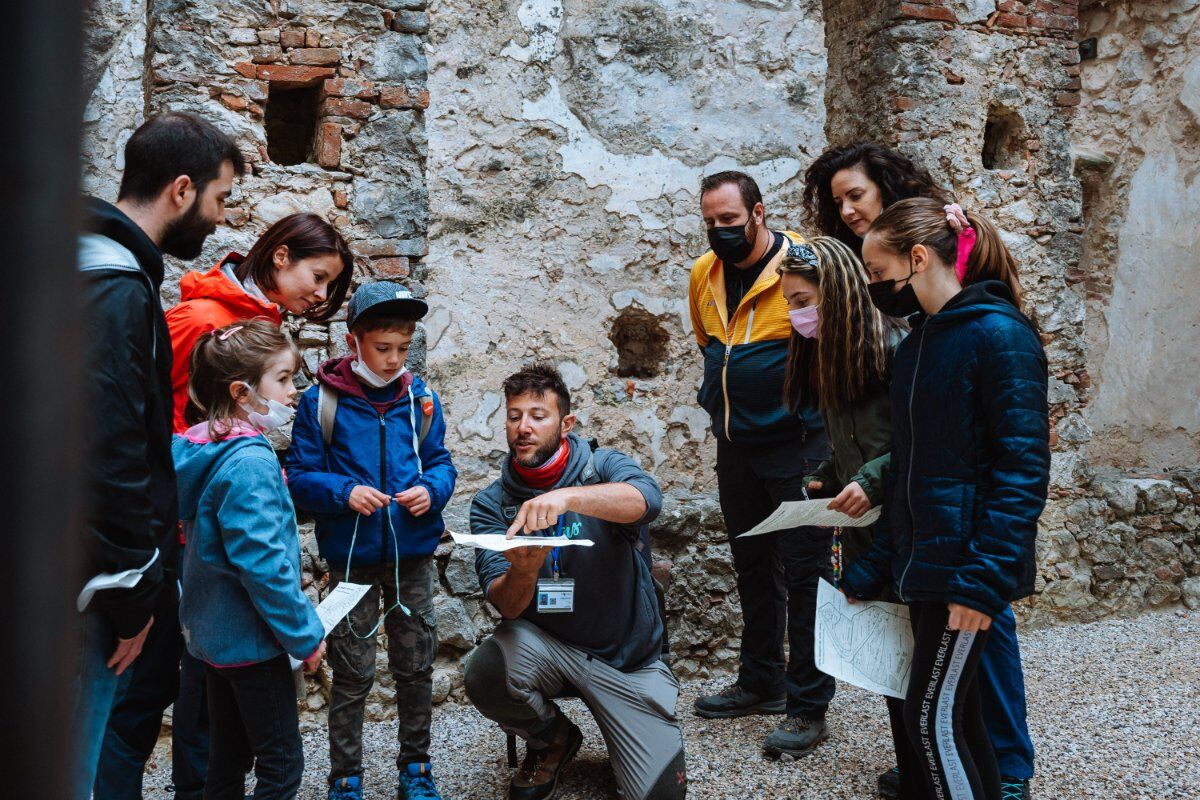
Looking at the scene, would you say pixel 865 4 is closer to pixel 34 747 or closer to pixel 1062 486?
pixel 1062 486

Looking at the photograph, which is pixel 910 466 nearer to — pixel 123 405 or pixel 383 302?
pixel 383 302

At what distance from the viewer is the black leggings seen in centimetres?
215

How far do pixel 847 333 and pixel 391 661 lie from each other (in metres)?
1.58

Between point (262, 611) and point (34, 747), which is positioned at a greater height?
point (34, 747)

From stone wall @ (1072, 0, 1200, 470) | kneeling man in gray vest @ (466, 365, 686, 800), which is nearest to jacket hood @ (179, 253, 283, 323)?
kneeling man in gray vest @ (466, 365, 686, 800)

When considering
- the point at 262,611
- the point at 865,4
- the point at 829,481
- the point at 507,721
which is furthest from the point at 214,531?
the point at 865,4

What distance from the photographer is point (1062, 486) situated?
5039 millimetres

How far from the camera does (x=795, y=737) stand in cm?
322

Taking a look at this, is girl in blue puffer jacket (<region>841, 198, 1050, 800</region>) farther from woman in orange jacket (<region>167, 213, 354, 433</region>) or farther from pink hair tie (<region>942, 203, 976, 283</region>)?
woman in orange jacket (<region>167, 213, 354, 433</region>)

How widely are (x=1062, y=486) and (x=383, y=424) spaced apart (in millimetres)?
3597

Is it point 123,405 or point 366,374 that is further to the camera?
point 366,374

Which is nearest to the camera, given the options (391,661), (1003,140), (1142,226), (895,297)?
(895,297)

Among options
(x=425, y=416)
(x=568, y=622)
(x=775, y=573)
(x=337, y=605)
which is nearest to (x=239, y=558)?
(x=337, y=605)

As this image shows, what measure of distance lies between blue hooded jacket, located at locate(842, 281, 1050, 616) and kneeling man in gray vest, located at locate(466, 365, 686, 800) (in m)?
0.81
